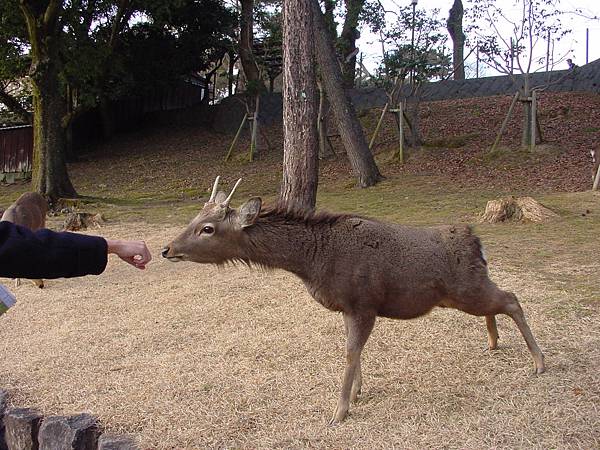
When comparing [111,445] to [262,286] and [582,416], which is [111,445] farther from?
[262,286]

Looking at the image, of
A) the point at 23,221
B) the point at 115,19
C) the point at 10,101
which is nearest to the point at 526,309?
the point at 23,221

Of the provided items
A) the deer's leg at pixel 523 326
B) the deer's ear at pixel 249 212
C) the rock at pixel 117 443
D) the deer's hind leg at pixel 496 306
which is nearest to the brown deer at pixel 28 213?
the rock at pixel 117 443

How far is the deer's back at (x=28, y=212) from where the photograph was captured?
30.9ft

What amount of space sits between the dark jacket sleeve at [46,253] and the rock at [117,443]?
7.01 ft

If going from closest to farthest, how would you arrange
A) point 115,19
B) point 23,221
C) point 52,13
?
point 23,221
point 52,13
point 115,19

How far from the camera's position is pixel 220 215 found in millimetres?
4656

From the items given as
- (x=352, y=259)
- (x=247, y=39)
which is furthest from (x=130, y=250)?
(x=247, y=39)

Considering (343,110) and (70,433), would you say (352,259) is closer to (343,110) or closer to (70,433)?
(70,433)

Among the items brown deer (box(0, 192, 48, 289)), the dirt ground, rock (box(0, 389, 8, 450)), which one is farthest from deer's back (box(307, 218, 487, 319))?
brown deer (box(0, 192, 48, 289))

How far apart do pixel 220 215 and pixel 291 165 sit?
533cm

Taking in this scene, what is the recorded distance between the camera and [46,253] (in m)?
2.62

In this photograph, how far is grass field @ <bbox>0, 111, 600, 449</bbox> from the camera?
4438 mm

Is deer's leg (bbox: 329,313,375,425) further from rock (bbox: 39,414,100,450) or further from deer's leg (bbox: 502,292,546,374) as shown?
rock (bbox: 39,414,100,450)

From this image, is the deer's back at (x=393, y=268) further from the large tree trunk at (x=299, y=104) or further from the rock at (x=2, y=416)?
the large tree trunk at (x=299, y=104)
